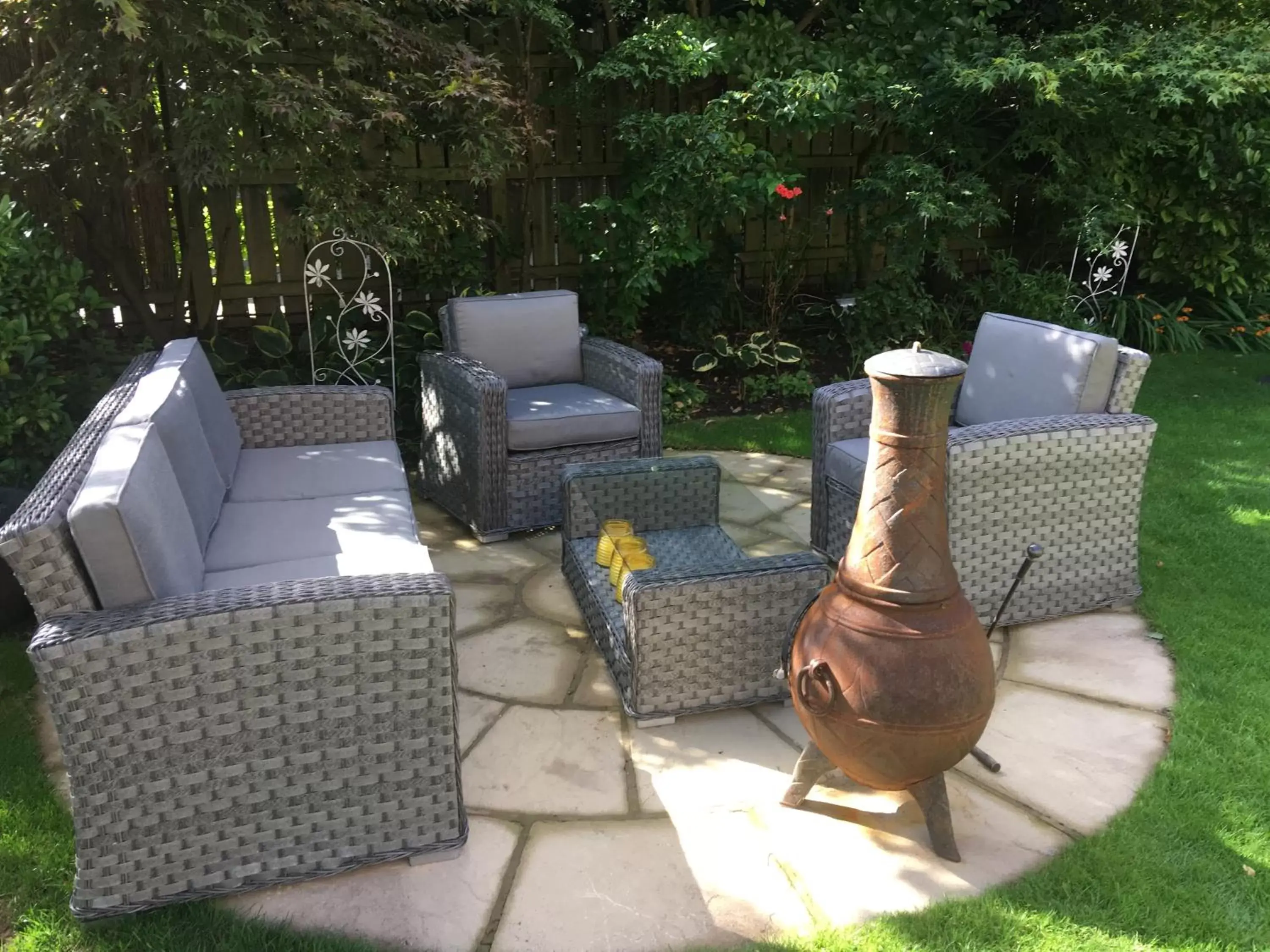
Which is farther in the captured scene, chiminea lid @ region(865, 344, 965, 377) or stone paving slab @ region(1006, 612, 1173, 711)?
stone paving slab @ region(1006, 612, 1173, 711)

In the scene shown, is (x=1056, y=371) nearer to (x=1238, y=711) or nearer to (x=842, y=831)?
(x=1238, y=711)

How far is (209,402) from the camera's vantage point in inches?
126

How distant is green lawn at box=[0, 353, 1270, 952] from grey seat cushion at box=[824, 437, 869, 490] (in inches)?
41.0

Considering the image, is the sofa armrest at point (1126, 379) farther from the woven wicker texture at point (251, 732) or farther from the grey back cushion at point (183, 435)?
the grey back cushion at point (183, 435)

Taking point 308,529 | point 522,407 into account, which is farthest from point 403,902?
point 522,407

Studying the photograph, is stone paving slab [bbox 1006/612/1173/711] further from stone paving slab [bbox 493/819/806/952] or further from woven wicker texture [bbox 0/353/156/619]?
woven wicker texture [bbox 0/353/156/619]

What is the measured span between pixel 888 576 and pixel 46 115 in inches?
138

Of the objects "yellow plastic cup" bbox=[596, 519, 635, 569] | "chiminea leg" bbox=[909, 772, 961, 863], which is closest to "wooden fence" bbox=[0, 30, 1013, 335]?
"yellow plastic cup" bbox=[596, 519, 635, 569]

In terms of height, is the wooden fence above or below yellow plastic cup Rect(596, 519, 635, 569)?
above

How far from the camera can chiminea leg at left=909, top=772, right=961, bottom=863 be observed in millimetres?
2143

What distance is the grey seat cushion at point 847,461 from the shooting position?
10.9ft

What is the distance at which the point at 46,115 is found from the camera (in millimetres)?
3619

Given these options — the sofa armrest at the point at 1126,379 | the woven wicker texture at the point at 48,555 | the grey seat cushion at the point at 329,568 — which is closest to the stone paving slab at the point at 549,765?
the grey seat cushion at the point at 329,568

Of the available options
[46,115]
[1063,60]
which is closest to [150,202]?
[46,115]
